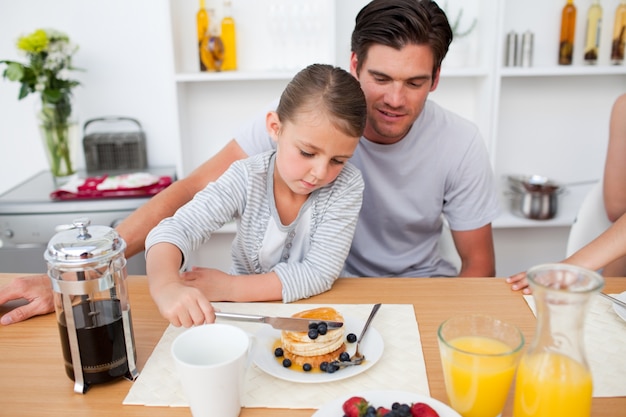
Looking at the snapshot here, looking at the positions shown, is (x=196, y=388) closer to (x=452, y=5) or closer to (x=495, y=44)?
(x=495, y=44)

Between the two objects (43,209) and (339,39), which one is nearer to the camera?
(43,209)

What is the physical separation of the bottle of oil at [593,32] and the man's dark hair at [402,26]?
57.7 inches

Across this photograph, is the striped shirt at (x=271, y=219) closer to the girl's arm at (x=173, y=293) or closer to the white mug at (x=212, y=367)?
the girl's arm at (x=173, y=293)

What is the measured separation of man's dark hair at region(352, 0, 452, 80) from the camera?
150cm

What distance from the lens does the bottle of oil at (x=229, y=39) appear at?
8.69ft

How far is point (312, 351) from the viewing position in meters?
0.97

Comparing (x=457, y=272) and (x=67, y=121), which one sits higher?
(x=67, y=121)

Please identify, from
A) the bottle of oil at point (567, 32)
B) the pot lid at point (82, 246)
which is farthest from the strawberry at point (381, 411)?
the bottle of oil at point (567, 32)

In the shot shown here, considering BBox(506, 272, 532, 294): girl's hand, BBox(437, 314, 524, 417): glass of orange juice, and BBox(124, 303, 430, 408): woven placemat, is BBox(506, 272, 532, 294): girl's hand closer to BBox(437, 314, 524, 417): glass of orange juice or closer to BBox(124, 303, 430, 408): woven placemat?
BBox(124, 303, 430, 408): woven placemat

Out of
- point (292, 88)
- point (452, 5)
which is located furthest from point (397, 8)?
point (452, 5)

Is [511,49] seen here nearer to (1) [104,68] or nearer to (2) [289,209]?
(2) [289,209]

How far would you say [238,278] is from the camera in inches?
48.4

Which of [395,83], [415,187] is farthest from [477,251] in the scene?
[395,83]

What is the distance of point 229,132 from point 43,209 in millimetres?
955
